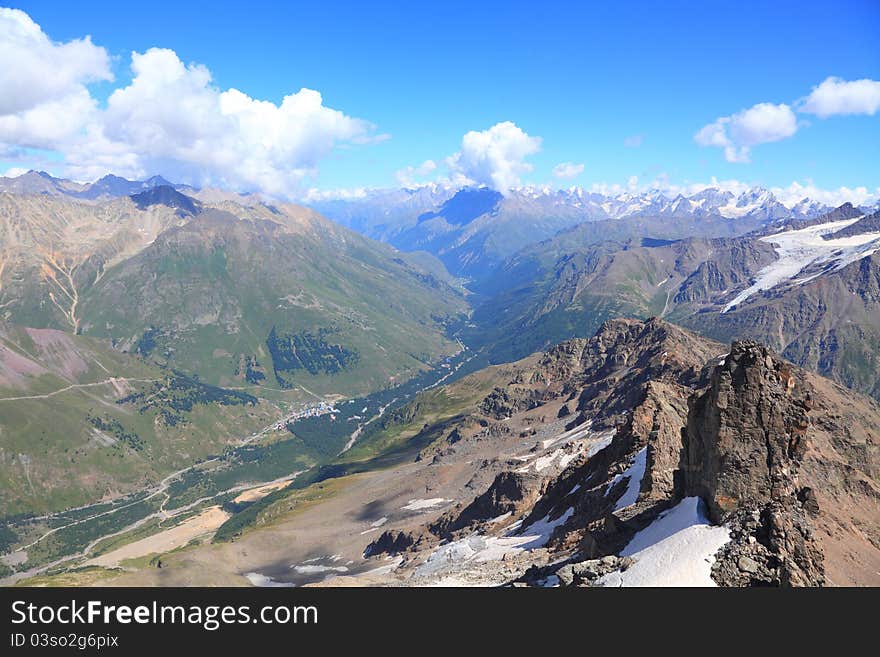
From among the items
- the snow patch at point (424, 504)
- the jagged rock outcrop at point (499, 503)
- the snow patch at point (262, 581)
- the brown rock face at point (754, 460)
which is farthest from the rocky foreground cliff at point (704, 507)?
the snow patch at point (424, 504)

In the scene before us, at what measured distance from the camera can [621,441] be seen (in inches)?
4154

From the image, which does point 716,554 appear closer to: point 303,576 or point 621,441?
point 621,441

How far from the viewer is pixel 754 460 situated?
5275 cm

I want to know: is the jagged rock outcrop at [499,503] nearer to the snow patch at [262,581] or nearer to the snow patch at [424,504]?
the snow patch at [424,504]

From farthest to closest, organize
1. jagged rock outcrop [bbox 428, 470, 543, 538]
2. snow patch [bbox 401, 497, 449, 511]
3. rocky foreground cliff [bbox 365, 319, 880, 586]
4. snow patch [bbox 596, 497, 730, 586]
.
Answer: snow patch [bbox 401, 497, 449, 511]
jagged rock outcrop [bbox 428, 470, 543, 538]
rocky foreground cliff [bbox 365, 319, 880, 586]
snow patch [bbox 596, 497, 730, 586]

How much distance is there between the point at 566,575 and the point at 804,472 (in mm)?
60658

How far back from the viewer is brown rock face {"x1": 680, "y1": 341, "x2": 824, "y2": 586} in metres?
46.5

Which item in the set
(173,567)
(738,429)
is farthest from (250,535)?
(738,429)

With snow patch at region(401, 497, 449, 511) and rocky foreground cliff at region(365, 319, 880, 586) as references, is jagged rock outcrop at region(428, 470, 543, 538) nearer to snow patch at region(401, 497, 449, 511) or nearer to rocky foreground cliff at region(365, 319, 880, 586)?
rocky foreground cliff at region(365, 319, 880, 586)

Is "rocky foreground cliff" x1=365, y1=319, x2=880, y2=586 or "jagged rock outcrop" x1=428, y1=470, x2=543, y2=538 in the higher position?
"rocky foreground cliff" x1=365, y1=319, x2=880, y2=586

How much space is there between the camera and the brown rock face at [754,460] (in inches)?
1831

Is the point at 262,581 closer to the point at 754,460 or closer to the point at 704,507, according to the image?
the point at 704,507

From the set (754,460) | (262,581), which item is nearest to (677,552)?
(754,460)

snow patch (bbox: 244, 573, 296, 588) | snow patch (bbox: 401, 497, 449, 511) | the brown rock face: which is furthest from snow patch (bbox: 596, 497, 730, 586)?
snow patch (bbox: 401, 497, 449, 511)
